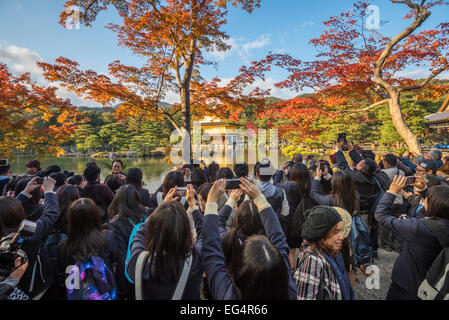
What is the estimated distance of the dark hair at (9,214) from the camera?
152 centimetres

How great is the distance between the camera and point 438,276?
1.25m


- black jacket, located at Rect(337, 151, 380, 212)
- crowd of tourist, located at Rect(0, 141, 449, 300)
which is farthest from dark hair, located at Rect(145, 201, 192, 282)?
black jacket, located at Rect(337, 151, 380, 212)

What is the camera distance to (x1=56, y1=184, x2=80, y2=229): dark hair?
6.58 ft

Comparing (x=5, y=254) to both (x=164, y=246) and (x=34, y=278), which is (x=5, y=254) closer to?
(x=34, y=278)

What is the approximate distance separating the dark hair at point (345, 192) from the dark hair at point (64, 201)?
9.38ft

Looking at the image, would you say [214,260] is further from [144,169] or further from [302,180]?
[144,169]

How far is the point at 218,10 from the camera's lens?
17.8 feet

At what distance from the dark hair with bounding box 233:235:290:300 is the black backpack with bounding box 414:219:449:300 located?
104 cm

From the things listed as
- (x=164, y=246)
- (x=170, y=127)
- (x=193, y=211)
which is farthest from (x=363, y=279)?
(x=170, y=127)

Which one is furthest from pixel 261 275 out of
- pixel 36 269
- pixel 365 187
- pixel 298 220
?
pixel 365 187

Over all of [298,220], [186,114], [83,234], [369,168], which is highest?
[186,114]

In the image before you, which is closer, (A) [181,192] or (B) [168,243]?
(B) [168,243]

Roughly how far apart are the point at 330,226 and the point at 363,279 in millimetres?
2099

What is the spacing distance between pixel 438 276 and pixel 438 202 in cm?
46
